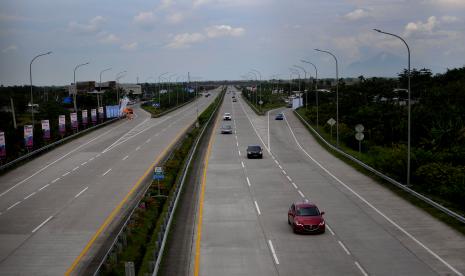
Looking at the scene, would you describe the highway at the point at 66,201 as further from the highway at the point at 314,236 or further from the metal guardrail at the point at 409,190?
the metal guardrail at the point at 409,190

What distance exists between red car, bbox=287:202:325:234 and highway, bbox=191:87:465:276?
343 millimetres

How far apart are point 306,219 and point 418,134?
47977 millimetres

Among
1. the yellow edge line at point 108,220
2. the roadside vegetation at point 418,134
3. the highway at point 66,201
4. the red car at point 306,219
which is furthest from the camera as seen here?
the roadside vegetation at point 418,134

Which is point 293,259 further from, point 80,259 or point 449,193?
point 449,193

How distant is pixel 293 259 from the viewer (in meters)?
20.8

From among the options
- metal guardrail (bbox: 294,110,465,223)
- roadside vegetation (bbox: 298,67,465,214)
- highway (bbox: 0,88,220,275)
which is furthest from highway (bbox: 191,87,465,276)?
highway (bbox: 0,88,220,275)

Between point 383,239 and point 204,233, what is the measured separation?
7089mm

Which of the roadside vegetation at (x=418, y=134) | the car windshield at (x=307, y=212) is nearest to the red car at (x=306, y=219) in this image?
the car windshield at (x=307, y=212)

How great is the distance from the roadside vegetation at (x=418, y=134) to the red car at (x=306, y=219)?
7.38m

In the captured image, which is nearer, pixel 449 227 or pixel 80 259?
pixel 80 259

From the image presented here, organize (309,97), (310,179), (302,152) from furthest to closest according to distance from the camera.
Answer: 1. (309,97)
2. (302,152)
3. (310,179)

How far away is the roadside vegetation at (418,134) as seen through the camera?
34.6 meters

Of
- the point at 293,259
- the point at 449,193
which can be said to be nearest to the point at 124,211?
the point at 293,259

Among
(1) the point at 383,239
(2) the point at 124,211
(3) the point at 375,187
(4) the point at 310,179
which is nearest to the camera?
(1) the point at 383,239
